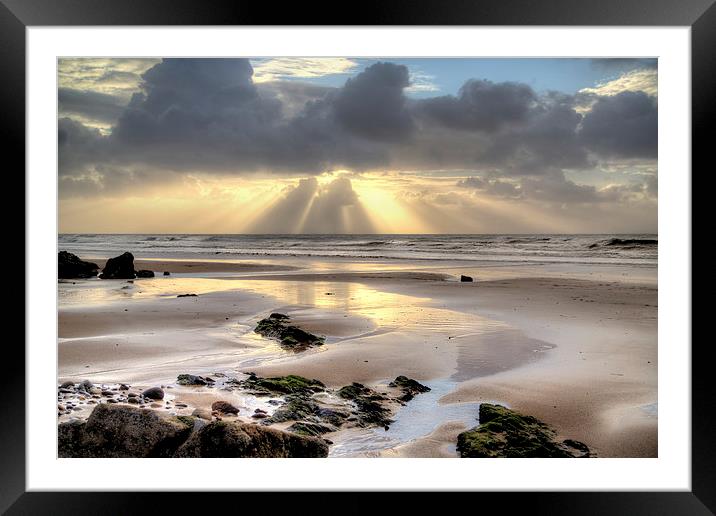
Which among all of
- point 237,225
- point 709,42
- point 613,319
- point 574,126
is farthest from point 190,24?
point 574,126

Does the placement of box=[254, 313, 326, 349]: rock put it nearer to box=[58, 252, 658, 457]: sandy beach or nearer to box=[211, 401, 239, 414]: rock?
box=[58, 252, 658, 457]: sandy beach

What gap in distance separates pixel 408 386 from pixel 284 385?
0.72 m

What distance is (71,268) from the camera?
823cm

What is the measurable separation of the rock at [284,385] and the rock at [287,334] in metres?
0.86

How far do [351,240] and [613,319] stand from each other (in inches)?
703

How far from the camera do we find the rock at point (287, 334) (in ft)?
12.9

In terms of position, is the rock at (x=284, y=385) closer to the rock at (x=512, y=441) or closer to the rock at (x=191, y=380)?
the rock at (x=191, y=380)

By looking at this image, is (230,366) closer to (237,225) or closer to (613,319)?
(613,319)

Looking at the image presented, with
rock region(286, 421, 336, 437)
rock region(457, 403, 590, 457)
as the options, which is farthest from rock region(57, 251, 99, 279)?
rock region(457, 403, 590, 457)

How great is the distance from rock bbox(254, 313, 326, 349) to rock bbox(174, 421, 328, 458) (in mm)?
1867

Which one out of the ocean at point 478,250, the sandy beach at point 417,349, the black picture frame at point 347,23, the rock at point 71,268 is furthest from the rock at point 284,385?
the ocean at point 478,250

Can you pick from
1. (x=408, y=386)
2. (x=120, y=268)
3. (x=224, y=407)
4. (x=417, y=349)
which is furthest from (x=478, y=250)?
(x=224, y=407)

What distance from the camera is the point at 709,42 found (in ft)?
5.66

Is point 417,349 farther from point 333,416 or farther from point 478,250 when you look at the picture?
point 478,250
